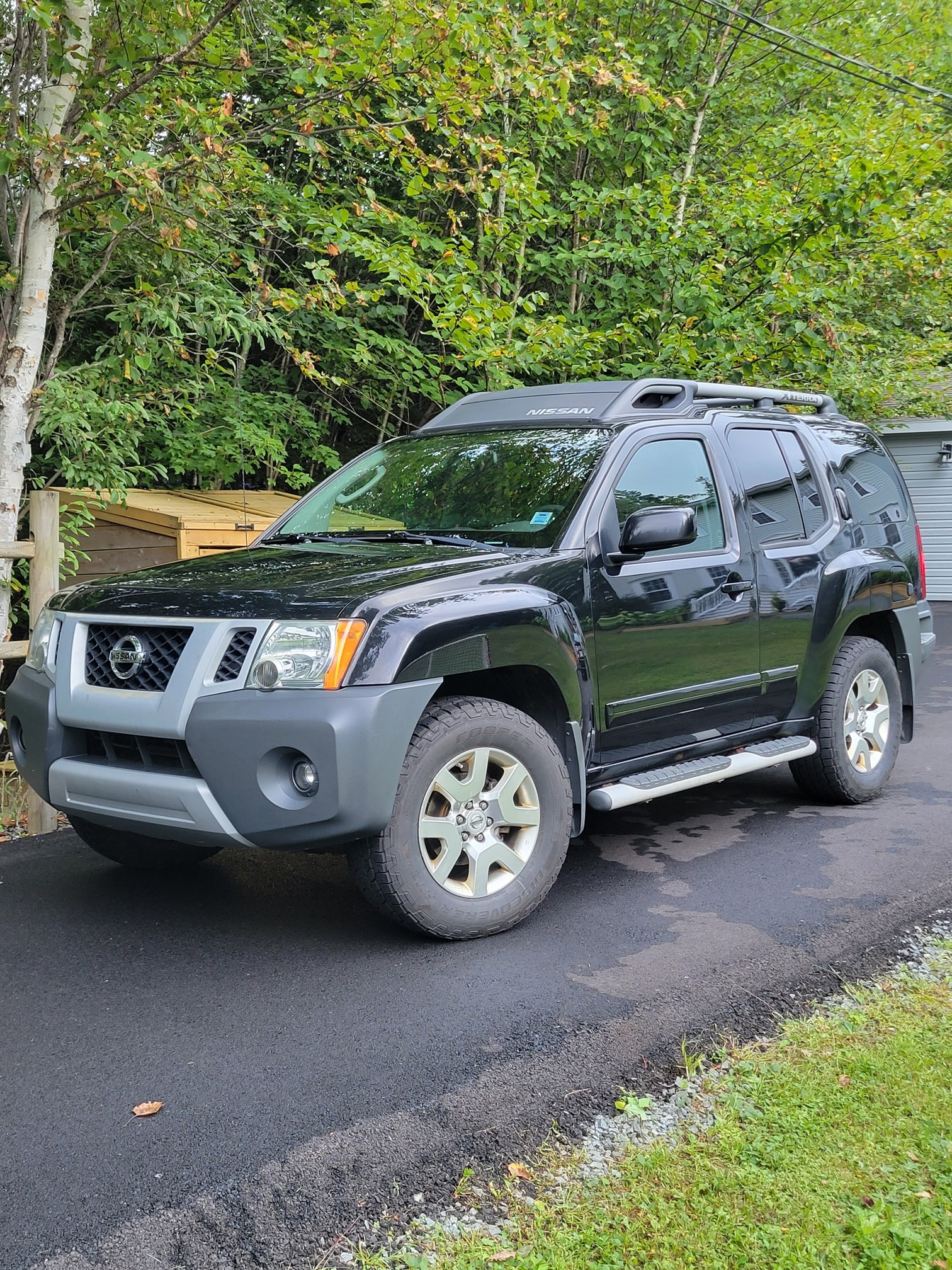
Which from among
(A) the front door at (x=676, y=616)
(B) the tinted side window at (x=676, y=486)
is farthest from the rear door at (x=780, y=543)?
(B) the tinted side window at (x=676, y=486)

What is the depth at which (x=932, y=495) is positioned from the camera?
20.1 metres

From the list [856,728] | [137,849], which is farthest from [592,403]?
[137,849]

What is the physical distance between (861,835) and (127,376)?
16.7 feet

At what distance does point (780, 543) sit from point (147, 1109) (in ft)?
12.6

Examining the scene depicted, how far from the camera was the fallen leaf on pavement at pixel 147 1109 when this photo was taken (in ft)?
9.62

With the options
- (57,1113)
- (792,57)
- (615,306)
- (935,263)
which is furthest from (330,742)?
(792,57)

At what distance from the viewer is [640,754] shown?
4.76 metres

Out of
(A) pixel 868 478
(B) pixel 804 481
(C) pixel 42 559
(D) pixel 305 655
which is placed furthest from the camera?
(A) pixel 868 478

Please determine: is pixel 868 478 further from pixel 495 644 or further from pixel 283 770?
pixel 283 770

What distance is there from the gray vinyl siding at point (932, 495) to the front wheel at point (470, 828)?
1743 centimetres

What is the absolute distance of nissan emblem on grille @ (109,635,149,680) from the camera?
12.8 ft

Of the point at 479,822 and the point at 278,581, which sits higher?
the point at 278,581

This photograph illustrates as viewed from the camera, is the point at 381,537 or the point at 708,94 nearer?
the point at 381,537

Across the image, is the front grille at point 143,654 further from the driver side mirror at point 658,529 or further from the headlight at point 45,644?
the driver side mirror at point 658,529
